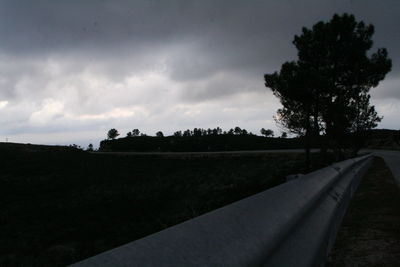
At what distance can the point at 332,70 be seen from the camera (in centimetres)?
2733

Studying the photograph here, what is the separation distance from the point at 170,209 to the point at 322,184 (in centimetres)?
468

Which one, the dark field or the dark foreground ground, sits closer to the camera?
the dark foreground ground

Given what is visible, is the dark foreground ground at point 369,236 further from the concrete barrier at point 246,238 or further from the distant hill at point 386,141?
the distant hill at point 386,141

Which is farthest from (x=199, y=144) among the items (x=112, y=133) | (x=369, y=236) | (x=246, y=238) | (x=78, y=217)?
(x=246, y=238)

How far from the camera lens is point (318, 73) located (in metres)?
25.0

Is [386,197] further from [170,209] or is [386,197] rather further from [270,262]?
[270,262]

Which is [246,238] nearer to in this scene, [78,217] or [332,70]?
[78,217]

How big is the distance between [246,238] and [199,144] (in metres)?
72.8

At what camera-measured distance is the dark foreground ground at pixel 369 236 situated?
3.27m

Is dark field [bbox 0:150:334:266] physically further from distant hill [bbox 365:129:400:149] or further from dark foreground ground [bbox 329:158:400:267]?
distant hill [bbox 365:129:400:149]

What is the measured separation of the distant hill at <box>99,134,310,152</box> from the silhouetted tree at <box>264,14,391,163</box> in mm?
42788

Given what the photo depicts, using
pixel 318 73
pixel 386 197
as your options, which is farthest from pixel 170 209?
pixel 318 73

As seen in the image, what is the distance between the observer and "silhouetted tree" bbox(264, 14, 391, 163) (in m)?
26.1

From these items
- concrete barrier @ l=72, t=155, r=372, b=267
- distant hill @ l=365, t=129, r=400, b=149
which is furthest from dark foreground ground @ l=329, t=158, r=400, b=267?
distant hill @ l=365, t=129, r=400, b=149
